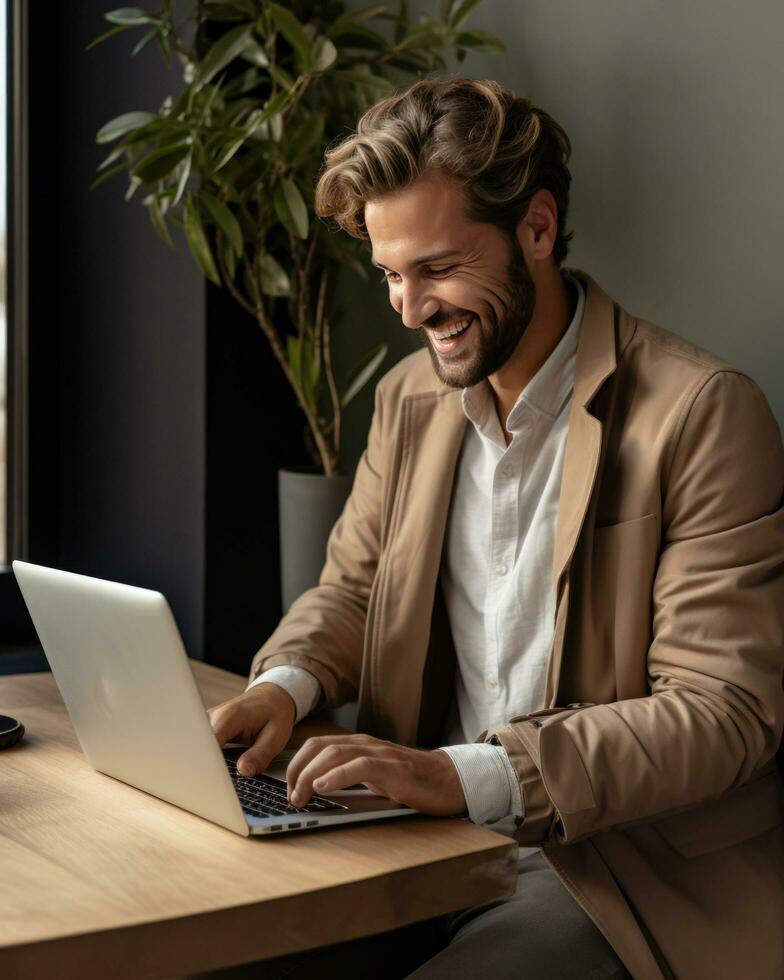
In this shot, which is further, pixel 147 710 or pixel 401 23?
pixel 401 23

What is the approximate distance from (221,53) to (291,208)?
11.6 inches

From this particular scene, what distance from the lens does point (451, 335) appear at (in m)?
1.63

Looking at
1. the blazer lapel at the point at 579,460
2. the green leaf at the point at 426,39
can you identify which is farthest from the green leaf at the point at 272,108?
the blazer lapel at the point at 579,460

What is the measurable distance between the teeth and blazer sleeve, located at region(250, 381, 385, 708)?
240 mm

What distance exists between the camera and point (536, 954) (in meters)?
1.25

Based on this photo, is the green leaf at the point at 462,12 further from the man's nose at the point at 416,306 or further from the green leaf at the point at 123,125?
the man's nose at the point at 416,306

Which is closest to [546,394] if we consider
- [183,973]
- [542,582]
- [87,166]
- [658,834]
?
[542,582]

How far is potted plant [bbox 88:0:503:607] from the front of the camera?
206 centimetres

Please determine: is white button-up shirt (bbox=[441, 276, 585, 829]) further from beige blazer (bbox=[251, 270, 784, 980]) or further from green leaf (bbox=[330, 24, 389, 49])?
green leaf (bbox=[330, 24, 389, 49])

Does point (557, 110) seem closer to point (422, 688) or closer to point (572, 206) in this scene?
point (572, 206)

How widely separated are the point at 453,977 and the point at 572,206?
1.25 meters

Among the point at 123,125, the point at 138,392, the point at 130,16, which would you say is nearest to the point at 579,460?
the point at 123,125

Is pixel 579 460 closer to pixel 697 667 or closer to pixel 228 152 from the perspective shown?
pixel 697 667

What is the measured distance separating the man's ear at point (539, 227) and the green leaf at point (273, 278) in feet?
2.24
